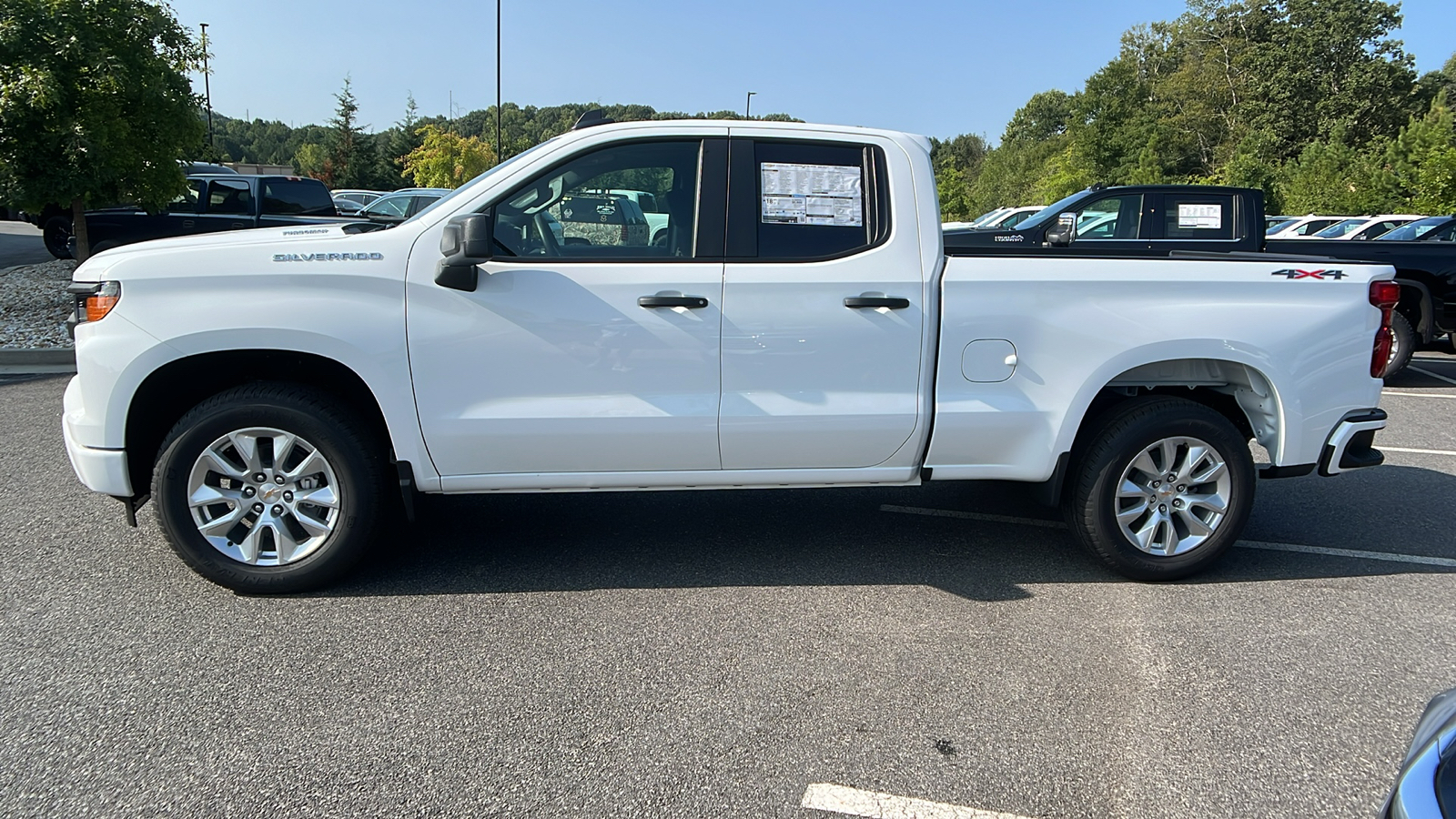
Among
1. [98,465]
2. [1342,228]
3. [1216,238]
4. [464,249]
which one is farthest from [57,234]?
[1342,228]

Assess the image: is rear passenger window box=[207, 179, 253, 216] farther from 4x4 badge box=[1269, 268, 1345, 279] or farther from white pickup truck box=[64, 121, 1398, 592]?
4x4 badge box=[1269, 268, 1345, 279]

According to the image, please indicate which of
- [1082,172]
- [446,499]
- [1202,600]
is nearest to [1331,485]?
[1202,600]

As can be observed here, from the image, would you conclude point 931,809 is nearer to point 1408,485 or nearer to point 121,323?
point 121,323

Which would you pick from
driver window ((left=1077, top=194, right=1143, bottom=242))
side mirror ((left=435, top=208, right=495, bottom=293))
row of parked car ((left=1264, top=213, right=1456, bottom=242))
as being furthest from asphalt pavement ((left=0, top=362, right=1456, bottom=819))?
row of parked car ((left=1264, top=213, right=1456, bottom=242))

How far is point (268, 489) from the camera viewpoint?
12.9 ft

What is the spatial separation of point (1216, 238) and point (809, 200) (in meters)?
8.74

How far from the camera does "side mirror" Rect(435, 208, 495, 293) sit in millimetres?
3596

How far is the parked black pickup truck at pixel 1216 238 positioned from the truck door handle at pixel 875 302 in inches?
196

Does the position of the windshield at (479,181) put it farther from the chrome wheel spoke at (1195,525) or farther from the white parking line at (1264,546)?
the chrome wheel spoke at (1195,525)

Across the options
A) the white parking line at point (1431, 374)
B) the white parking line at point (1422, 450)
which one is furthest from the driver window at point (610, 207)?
the white parking line at point (1431, 374)

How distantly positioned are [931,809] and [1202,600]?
84.1 inches

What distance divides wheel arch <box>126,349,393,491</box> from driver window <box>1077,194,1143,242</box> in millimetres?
9739

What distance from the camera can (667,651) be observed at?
356cm

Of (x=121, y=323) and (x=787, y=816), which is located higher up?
(x=121, y=323)
